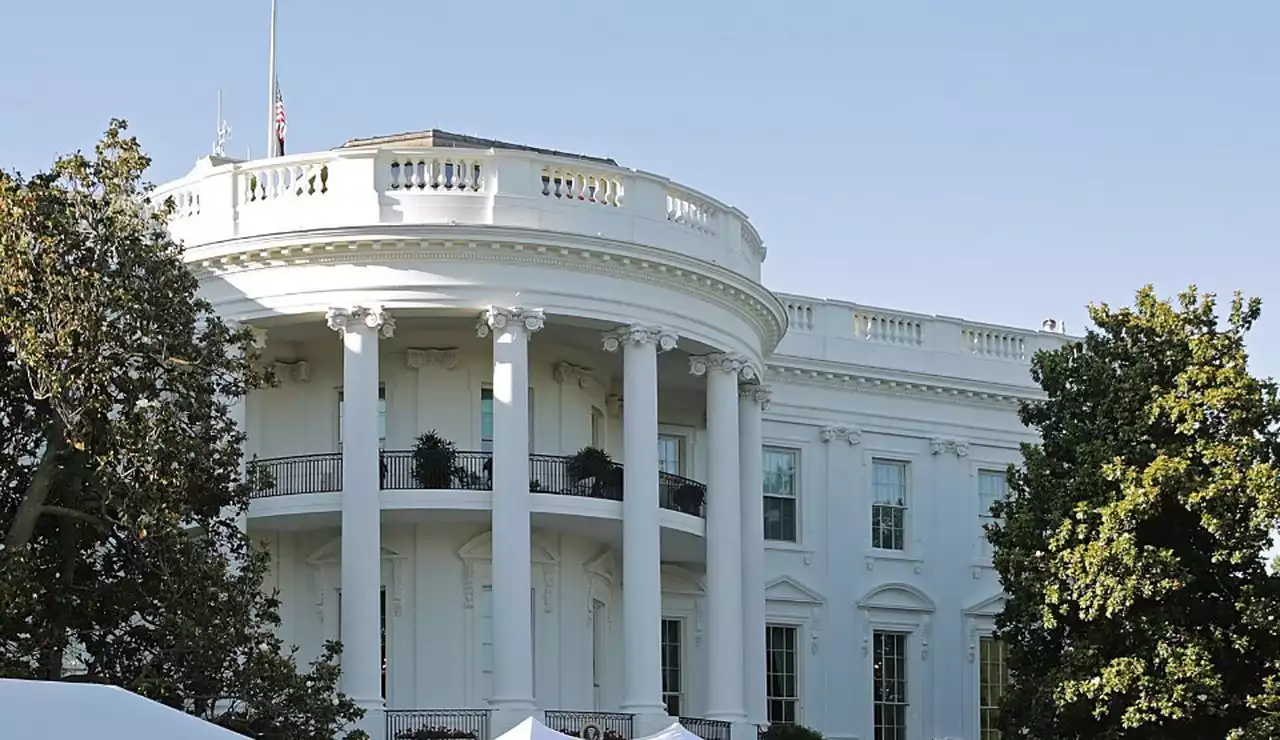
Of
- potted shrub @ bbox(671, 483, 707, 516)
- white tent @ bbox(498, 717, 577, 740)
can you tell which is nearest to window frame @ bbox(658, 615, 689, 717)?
potted shrub @ bbox(671, 483, 707, 516)

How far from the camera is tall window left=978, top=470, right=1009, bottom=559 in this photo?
136ft

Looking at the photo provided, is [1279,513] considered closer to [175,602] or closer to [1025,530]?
[1025,530]

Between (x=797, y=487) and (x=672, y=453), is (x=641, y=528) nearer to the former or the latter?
(x=672, y=453)

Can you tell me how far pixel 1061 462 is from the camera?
32656 millimetres

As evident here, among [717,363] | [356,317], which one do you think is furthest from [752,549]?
[356,317]

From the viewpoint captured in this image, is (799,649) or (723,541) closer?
(723,541)

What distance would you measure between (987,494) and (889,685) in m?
4.28

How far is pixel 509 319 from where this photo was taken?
31375 mm

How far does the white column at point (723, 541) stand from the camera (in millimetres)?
33438

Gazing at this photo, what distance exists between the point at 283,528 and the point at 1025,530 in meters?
11.2

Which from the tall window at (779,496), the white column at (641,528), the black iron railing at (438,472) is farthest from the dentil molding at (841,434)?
the black iron railing at (438,472)

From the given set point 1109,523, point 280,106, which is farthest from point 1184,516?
point 280,106

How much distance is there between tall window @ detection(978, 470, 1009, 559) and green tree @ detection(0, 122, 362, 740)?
1861 cm

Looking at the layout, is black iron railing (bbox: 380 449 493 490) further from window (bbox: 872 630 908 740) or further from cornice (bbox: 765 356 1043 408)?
window (bbox: 872 630 908 740)
